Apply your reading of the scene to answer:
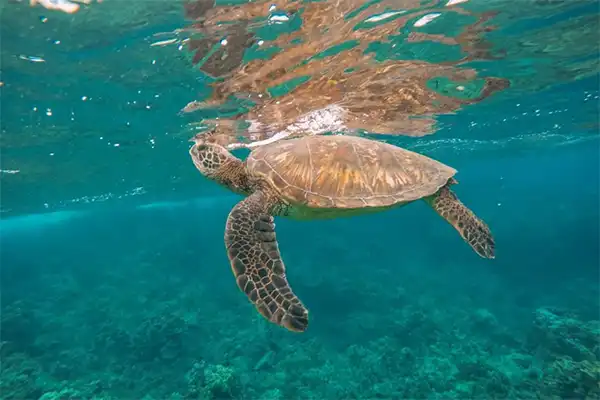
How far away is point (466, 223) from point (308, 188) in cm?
286

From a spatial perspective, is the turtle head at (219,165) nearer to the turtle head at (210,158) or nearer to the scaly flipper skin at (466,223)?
the turtle head at (210,158)

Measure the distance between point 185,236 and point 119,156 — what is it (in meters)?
19.7

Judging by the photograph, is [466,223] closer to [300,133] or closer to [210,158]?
[210,158]

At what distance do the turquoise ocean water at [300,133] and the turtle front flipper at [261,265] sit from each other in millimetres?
3522

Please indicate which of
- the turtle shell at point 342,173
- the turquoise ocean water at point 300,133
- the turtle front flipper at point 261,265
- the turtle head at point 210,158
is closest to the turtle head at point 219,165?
the turtle head at point 210,158

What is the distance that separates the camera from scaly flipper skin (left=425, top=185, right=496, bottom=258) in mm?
5434

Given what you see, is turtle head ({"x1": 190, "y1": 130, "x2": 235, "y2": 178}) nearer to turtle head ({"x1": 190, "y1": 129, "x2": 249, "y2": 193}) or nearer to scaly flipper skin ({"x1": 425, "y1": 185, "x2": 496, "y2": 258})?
turtle head ({"x1": 190, "y1": 129, "x2": 249, "y2": 193})

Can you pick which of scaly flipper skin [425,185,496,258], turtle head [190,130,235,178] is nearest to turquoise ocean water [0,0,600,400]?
turtle head [190,130,235,178]

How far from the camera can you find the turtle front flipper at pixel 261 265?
11.4ft

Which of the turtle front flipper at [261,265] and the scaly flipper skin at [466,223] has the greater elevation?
the turtle front flipper at [261,265]

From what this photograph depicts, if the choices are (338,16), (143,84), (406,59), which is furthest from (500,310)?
(143,84)

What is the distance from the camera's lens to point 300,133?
524 inches

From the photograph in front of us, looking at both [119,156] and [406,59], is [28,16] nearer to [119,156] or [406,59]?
[406,59]

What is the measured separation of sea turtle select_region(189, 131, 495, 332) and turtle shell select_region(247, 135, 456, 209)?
0.01 meters
